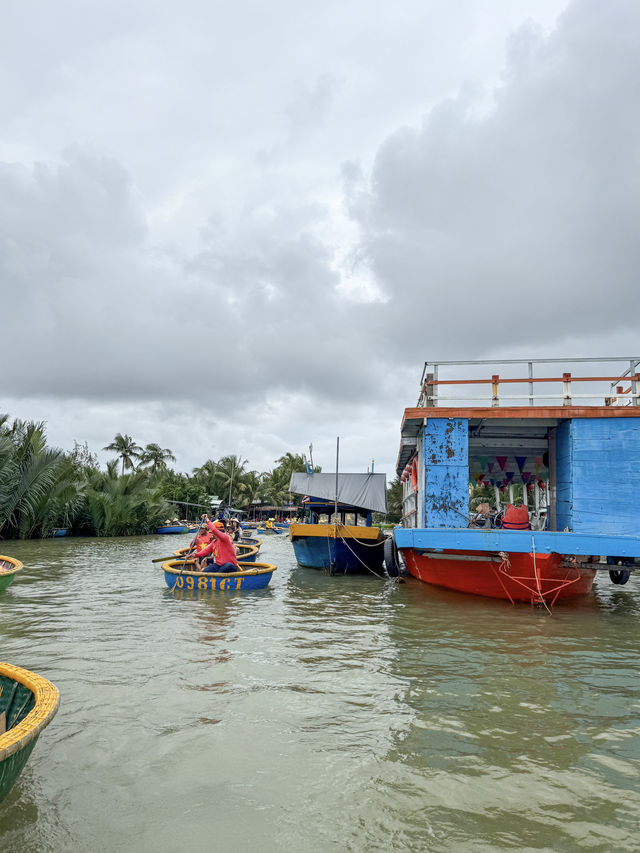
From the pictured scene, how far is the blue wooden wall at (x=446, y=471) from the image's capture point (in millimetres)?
13219

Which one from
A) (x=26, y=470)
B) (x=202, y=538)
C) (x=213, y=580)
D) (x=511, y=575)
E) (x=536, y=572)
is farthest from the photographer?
(x=26, y=470)

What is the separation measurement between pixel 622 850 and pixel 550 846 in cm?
40

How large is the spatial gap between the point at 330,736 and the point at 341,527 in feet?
42.8

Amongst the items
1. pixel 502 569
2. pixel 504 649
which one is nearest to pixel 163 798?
pixel 504 649

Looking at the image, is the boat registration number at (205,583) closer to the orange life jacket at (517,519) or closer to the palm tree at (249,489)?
the orange life jacket at (517,519)

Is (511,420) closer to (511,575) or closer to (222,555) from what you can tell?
(511,575)

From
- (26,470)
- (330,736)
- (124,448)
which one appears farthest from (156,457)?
(330,736)

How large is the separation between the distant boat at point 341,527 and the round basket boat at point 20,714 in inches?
550

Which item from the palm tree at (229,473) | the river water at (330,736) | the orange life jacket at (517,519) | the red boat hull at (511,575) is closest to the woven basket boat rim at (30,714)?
the river water at (330,736)

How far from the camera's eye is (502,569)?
37.9 feet

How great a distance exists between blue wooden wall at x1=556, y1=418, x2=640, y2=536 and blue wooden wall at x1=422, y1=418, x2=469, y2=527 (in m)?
2.31

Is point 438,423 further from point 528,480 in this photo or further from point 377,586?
point 528,480

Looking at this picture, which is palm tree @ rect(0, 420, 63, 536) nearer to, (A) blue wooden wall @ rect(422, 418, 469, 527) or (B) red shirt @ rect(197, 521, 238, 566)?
(B) red shirt @ rect(197, 521, 238, 566)

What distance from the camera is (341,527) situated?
1802 centimetres
